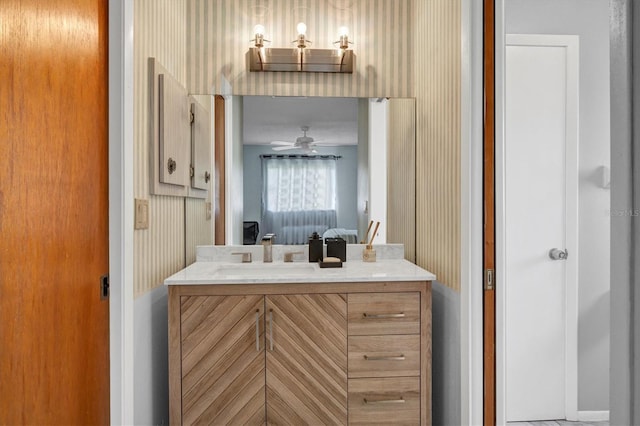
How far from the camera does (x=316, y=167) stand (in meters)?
2.43

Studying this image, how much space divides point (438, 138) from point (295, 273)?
97cm

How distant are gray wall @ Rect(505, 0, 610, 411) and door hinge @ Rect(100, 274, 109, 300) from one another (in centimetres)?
233

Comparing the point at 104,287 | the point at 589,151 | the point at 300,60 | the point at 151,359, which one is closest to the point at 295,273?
the point at 151,359

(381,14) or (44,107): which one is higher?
(381,14)

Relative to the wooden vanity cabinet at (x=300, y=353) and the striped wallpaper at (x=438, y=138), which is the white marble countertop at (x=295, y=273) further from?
the striped wallpaper at (x=438, y=138)

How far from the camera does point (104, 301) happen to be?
1.44 metres

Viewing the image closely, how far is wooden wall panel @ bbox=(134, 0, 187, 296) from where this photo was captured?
1.65 m

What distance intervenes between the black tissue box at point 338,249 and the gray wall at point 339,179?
151mm

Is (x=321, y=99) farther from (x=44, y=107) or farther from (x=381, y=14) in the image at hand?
(x=44, y=107)

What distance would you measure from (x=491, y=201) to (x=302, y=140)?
47.2 inches

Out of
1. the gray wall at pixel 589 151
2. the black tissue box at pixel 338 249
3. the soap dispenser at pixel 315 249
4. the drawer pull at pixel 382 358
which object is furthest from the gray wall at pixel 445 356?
the gray wall at pixel 589 151

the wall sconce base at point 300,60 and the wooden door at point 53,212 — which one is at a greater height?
A: the wall sconce base at point 300,60

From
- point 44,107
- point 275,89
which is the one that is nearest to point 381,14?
point 275,89

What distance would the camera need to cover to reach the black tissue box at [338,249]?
7.56 feet
